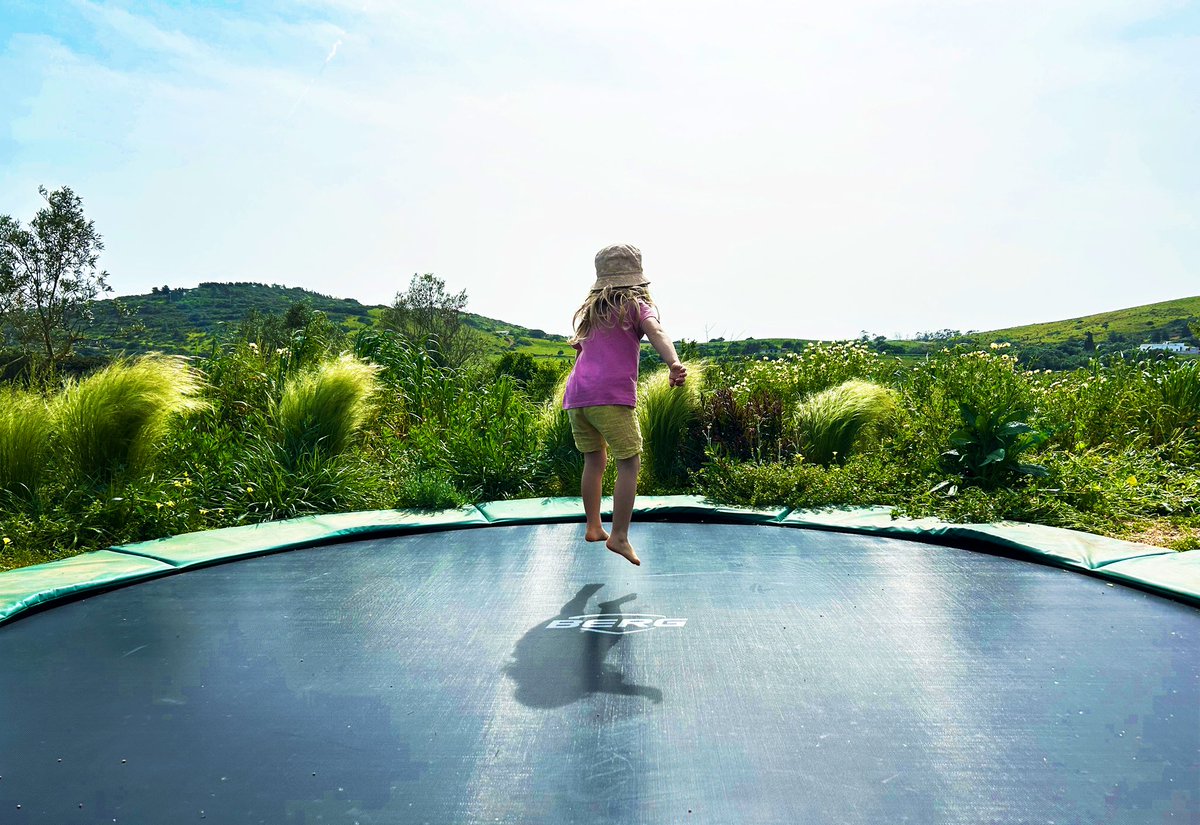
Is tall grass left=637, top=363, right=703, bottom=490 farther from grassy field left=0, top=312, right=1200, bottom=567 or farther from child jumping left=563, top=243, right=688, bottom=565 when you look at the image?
child jumping left=563, top=243, right=688, bottom=565

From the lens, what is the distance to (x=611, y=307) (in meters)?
2.25

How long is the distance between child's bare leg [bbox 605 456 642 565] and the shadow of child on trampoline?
297mm

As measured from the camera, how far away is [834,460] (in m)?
3.86

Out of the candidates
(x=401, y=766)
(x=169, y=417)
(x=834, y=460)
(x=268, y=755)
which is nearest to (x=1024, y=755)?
→ (x=401, y=766)

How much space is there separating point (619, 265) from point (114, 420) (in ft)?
6.79

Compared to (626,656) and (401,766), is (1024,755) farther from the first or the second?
(401,766)

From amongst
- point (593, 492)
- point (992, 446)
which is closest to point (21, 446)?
point (593, 492)

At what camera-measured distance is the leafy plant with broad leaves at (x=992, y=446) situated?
3.18 metres

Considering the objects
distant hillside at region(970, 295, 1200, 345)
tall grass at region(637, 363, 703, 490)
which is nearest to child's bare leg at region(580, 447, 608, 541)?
tall grass at region(637, 363, 703, 490)

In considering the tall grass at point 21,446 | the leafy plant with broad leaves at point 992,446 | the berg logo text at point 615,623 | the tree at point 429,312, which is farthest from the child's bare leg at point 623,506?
the tree at point 429,312

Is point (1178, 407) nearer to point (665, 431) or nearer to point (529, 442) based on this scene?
point (665, 431)

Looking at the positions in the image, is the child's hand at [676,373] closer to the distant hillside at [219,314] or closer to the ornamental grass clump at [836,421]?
the ornamental grass clump at [836,421]

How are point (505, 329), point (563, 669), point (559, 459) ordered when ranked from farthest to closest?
point (505, 329) < point (559, 459) < point (563, 669)

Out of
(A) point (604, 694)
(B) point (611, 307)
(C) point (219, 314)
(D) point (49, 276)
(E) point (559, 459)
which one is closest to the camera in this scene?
(A) point (604, 694)
